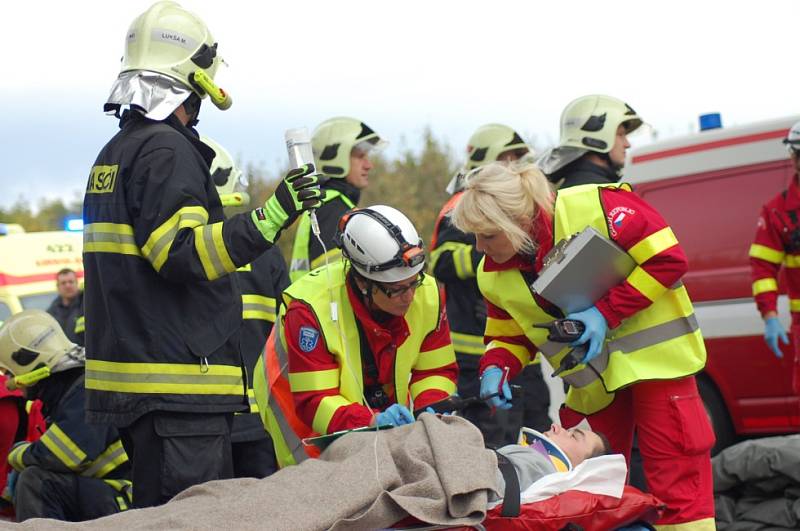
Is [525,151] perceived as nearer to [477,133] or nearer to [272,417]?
[477,133]

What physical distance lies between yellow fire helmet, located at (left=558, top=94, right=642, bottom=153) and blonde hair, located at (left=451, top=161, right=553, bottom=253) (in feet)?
5.72

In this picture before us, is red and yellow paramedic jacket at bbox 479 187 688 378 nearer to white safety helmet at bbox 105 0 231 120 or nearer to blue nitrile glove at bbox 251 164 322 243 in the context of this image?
blue nitrile glove at bbox 251 164 322 243

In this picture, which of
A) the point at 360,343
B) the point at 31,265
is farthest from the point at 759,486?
the point at 31,265

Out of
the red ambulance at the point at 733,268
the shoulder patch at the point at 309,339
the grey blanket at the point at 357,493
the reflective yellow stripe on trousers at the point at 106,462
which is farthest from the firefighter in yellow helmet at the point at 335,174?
the grey blanket at the point at 357,493

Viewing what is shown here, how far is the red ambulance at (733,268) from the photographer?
298 inches

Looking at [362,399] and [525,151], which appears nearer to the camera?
[362,399]

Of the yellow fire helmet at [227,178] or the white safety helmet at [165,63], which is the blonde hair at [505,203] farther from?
the yellow fire helmet at [227,178]

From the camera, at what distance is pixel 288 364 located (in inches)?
164

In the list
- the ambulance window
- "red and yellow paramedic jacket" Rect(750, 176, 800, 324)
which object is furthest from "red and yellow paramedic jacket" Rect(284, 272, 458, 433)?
the ambulance window

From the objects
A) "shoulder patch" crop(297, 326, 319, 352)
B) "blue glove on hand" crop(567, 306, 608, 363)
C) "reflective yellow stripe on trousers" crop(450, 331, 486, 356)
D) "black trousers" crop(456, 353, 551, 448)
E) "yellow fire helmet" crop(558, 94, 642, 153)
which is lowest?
"black trousers" crop(456, 353, 551, 448)

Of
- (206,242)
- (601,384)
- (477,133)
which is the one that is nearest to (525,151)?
(477,133)

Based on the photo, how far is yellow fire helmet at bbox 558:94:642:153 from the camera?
5.92 meters

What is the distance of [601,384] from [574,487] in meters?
0.89

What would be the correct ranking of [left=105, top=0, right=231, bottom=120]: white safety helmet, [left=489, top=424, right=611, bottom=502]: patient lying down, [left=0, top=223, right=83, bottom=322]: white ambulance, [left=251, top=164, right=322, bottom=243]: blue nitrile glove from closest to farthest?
[left=489, top=424, right=611, bottom=502]: patient lying down, [left=251, top=164, right=322, bottom=243]: blue nitrile glove, [left=105, top=0, right=231, bottom=120]: white safety helmet, [left=0, top=223, right=83, bottom=322]: white ambulance
